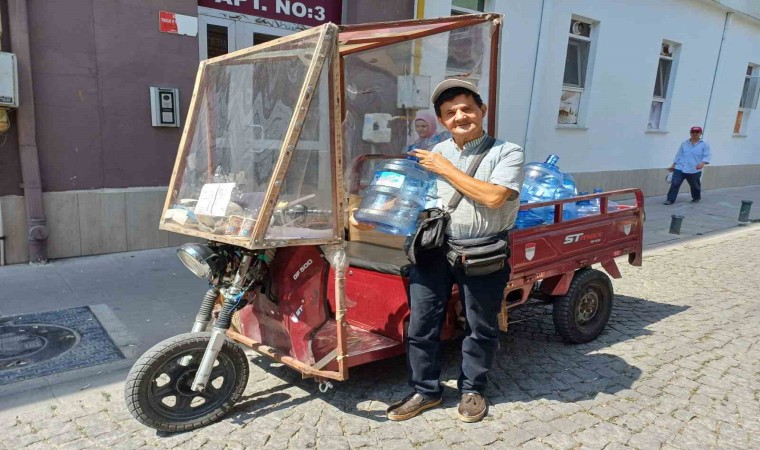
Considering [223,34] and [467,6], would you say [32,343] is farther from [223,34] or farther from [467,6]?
[467,6]

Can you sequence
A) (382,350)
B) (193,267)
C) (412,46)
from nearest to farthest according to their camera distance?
(193,267), (382,350), (412,46)

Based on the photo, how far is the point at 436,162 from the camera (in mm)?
2781

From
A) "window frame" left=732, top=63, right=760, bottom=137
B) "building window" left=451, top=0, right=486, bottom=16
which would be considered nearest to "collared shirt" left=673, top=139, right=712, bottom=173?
"window frame" left=732, top=63, right=760, bottom=137

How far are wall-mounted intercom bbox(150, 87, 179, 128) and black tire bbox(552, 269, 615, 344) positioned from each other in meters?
4.59

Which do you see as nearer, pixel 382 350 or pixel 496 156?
pixel 496 156

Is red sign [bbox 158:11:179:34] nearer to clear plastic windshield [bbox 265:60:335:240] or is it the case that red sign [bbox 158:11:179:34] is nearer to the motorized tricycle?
the motorized tricycle

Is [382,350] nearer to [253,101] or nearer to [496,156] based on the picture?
[496,156]

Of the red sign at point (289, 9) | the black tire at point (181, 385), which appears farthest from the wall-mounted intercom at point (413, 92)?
the red sign at point (289, 9)

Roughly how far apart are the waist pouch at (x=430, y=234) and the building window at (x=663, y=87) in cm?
1204

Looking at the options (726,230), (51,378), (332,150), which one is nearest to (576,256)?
(332,150)

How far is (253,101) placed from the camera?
2906mm

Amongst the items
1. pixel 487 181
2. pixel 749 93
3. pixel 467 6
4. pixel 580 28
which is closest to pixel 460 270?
pixel 487 181

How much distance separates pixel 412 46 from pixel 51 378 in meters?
3.27

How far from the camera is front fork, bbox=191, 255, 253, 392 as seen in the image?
2.73 metres
